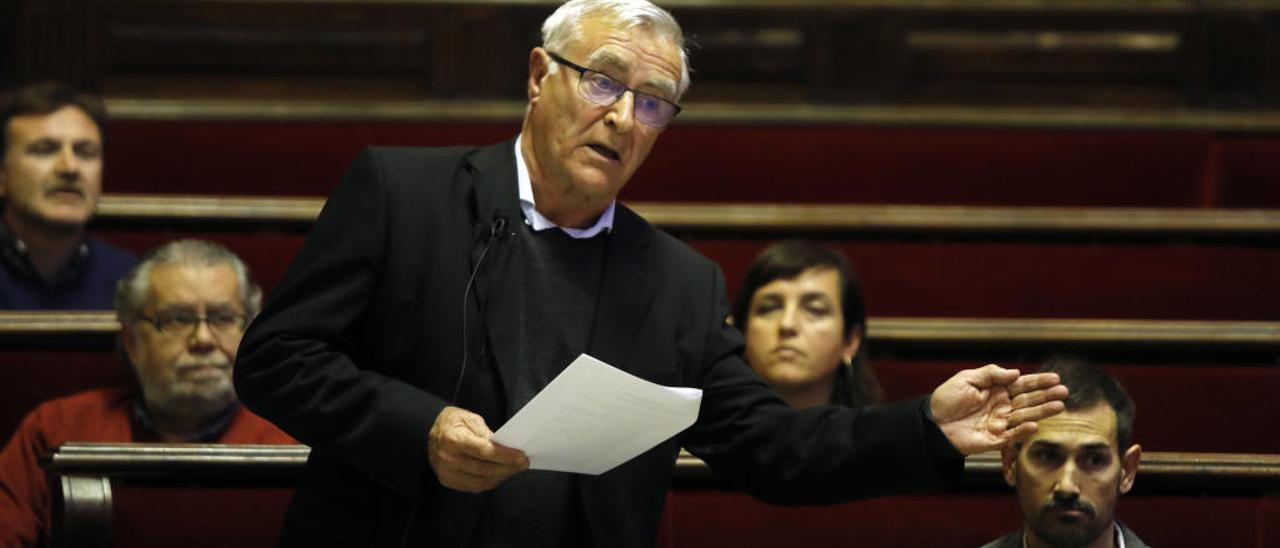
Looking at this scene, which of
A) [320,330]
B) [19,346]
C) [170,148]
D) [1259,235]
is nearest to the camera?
[320,330]

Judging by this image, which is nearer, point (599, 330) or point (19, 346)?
point (599, 330)

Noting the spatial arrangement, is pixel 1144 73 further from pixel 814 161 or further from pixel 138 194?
pixel 138 194

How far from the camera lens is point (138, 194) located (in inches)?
51.7

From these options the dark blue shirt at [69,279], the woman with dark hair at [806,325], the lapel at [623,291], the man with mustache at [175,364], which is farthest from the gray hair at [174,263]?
the lapel at [623,291]

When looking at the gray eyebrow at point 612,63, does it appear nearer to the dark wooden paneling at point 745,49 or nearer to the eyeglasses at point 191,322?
the eyeglasses at point 191,322

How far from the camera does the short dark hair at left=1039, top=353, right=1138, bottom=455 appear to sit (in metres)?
0.72

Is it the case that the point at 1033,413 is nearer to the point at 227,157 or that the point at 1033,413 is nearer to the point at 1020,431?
the point at 1020,431

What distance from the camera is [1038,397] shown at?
0.60m

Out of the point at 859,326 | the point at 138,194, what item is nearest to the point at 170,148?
the point at 138,194

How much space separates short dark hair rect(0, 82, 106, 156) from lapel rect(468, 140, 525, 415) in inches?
23.5

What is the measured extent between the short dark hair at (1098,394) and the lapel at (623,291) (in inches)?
7.0

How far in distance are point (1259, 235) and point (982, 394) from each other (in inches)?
22.8

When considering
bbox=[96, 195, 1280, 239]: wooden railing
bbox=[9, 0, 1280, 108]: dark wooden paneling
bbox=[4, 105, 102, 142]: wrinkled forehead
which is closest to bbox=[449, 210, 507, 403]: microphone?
bbox=[96, 195, 1280, 239]: wooden railing

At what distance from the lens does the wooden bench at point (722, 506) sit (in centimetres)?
70
